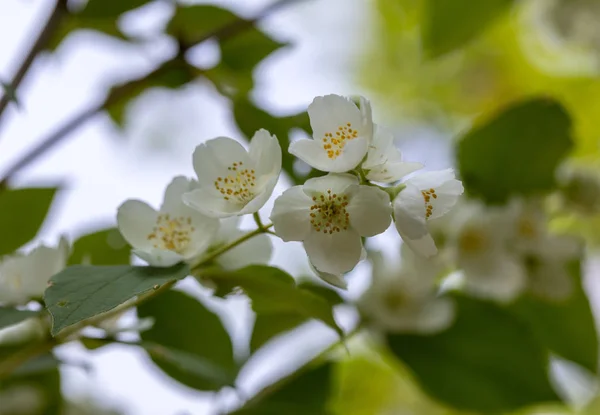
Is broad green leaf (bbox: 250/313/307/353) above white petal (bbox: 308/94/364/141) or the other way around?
the other way around

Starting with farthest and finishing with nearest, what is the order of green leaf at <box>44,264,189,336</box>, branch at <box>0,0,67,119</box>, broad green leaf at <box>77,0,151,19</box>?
broad green leaf at <box>77,0,151,19</box>
branch at <box>0,0,67,119</box>
green leaf at <box>44,264,189,336</box>

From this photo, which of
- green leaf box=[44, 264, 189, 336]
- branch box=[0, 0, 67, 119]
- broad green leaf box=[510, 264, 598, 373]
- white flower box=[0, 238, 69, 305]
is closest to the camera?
green leaf box=[44, 264, 189, 336]

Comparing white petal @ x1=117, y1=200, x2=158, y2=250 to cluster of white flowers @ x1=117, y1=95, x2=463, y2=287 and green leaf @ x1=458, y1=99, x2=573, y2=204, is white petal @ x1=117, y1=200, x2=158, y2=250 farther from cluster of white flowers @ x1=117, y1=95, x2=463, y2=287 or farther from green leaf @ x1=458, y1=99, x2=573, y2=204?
green leaf @ x1=458, y1=99, x2=573, y2=204

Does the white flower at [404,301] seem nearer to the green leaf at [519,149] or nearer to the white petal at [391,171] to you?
Answer: the green leaf at [519,149]

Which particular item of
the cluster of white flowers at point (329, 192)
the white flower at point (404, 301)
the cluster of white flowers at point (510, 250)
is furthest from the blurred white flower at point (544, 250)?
the cluster of white flowers at point (329, 192)

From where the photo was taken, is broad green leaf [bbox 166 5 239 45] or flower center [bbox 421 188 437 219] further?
broad green leaf [bbox 166 5 239 45]

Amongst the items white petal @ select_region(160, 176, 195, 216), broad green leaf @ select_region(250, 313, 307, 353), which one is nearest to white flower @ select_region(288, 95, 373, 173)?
white petal @ select_region(160, 176, 195, 216)

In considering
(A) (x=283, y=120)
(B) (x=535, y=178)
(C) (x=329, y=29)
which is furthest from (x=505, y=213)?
(C) (x=329, y=29)
